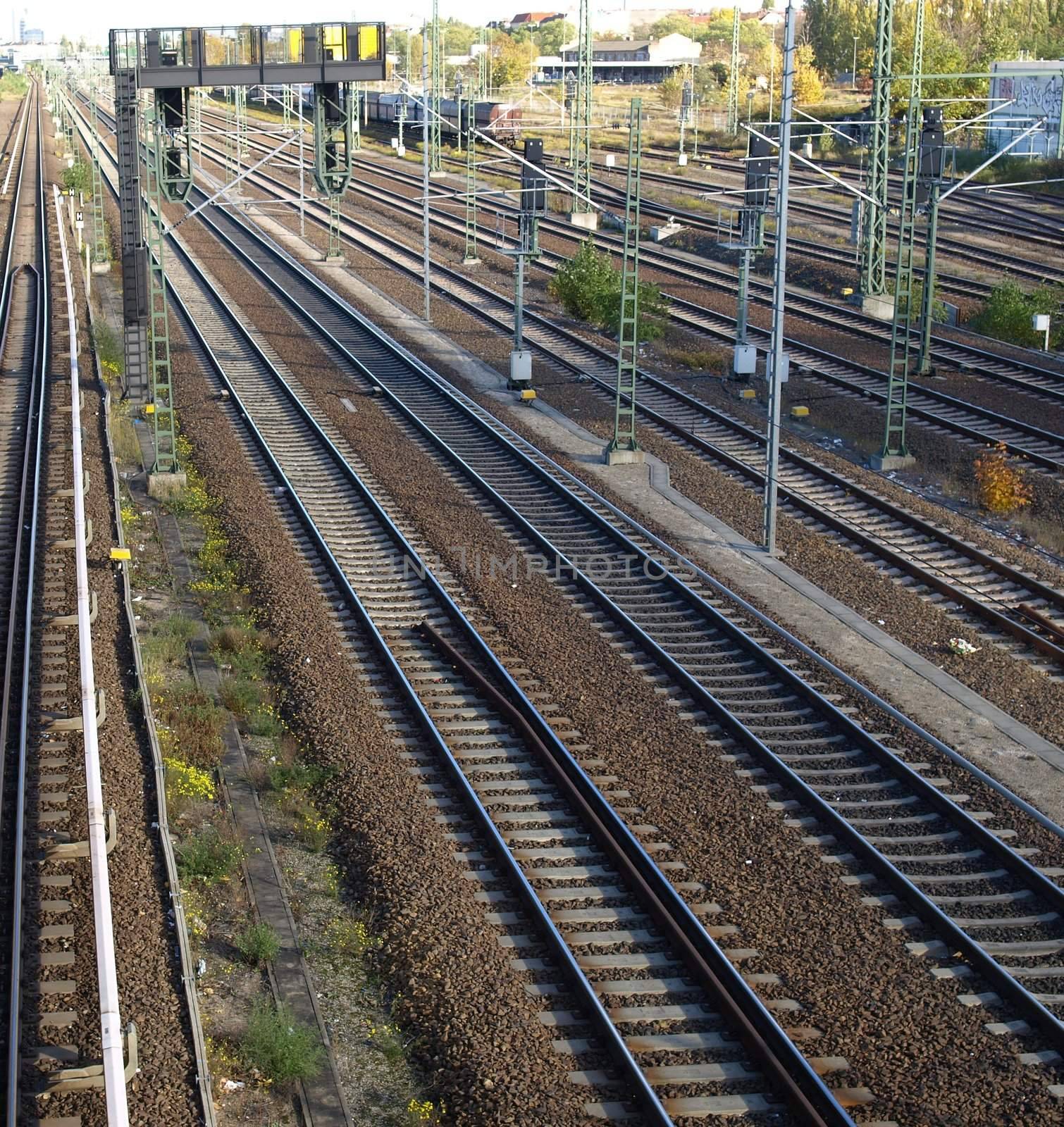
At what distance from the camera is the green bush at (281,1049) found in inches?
342

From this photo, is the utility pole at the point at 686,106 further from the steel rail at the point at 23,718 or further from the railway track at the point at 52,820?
the railway track at the point at 52,820

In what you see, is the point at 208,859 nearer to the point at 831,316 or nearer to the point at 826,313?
the point at 831,316

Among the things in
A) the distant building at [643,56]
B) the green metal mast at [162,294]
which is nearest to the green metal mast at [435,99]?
the green metal mast at [162,294]

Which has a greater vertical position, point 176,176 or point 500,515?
point 176,176

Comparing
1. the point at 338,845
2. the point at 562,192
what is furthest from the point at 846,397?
the point at 562,192

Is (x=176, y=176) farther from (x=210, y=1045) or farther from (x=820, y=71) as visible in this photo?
(x=820, y=71)

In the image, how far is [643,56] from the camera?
12562 centimetres

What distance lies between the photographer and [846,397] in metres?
27.5

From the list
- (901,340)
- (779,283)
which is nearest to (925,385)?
(901,340)

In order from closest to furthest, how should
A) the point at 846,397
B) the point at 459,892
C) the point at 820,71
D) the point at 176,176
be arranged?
the point at 459,892 → the point at 176,176 → the point at 846,397 → the point at 820,71

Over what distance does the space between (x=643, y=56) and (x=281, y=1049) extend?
125275 mm

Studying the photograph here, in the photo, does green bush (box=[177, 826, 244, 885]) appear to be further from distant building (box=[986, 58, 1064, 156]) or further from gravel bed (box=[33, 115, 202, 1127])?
distant building (box=[986, 58, 1064, 156])

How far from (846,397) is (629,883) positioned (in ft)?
59.8

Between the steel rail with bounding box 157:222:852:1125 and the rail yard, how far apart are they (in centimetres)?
5
